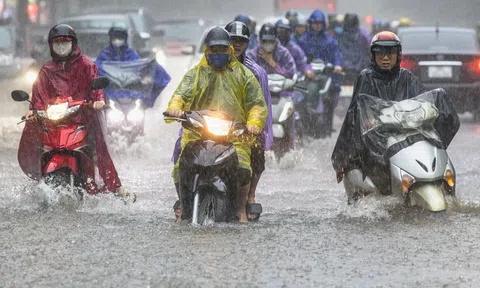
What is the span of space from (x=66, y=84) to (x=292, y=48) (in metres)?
6.17

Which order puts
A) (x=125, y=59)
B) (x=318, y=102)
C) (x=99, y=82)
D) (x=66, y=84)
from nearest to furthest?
1. (x=99, y=82)
2. (x=66, y=84)
3. (x=125, y=59)
4. (x=318, y=102)

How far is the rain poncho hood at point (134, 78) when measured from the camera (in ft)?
53.4

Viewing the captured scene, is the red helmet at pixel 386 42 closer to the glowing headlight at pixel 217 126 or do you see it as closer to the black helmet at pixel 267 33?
the glowing headlight at pixel 217 126

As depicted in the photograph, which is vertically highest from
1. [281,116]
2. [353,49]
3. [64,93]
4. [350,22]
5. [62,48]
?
[62,48]

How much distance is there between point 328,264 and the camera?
309 inches

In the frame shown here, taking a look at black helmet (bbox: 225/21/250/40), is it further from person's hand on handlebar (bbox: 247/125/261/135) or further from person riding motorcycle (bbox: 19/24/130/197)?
person's hand on handlebar (bbox: 247/125/261/135)

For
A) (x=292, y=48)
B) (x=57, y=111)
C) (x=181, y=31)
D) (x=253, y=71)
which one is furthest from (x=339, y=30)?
(x=181, y=31)

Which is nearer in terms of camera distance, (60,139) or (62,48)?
(60,139)

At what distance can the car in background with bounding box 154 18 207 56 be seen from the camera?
3862cm

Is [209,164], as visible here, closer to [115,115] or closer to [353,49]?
[115,115]

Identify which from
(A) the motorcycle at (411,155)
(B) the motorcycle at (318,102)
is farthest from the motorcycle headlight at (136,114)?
(A) the motorcycle at (411,155)

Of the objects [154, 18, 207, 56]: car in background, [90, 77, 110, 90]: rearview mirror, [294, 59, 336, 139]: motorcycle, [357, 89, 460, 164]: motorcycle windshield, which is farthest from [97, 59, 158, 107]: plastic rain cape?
[154, 18, 207, 56]: car in background

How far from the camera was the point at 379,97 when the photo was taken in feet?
33.4

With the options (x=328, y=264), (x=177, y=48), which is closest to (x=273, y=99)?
(x=328, y=264)
